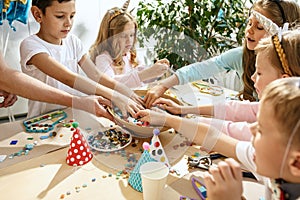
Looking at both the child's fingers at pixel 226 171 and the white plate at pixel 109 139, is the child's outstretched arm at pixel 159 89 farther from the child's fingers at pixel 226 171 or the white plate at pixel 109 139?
the child's fingers at pixel 226 171

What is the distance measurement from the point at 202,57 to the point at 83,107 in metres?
0.63

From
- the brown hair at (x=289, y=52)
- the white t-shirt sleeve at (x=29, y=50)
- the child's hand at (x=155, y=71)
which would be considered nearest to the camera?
the brown hair at (x=289, y=52)

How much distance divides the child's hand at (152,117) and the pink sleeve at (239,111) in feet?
0.75

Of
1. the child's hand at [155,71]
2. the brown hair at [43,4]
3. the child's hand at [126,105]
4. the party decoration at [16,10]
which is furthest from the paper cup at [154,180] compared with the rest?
the party decoration at [16,10]

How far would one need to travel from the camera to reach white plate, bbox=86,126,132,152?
1.06 metres

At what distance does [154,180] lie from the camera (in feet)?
2.60

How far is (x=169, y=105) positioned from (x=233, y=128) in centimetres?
24

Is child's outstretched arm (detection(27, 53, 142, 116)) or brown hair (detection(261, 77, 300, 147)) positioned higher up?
brown hair (detection(261, 77, 300, 147))

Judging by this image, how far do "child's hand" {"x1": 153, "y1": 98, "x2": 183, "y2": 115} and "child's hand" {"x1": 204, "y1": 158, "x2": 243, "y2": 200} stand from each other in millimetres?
530

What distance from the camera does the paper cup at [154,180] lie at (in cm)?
80

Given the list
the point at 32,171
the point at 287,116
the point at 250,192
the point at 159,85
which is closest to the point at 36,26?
the point at 159,85

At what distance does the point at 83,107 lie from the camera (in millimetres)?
1262

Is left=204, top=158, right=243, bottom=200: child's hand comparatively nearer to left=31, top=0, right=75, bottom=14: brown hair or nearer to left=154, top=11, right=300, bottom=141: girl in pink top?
left=154, top=11, right=300, bottom=141: girl in pink top

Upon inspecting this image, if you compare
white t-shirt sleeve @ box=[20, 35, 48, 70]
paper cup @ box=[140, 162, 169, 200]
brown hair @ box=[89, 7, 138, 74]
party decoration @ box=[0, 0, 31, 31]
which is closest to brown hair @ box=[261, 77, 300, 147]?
paper cup @ box=[140, 162, 169, 200]
